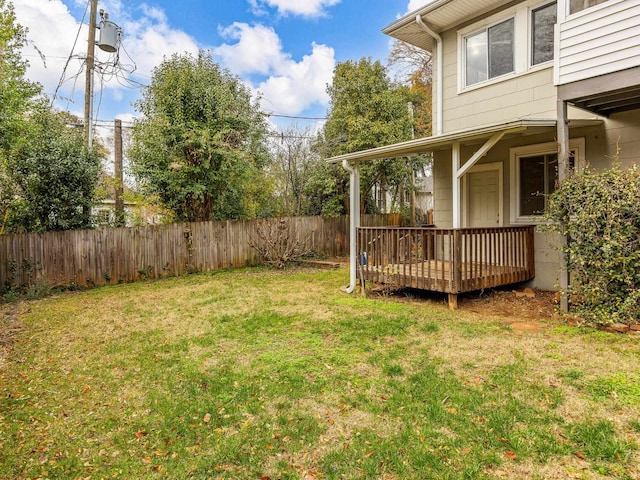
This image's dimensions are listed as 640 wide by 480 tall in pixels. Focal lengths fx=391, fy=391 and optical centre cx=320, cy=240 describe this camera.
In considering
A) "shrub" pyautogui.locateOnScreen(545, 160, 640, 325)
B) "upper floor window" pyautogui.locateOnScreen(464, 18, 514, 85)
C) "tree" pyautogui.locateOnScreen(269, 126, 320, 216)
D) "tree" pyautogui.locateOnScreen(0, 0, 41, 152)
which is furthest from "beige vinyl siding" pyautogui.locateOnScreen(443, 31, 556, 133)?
"tree" pyautogui.locateOnScreen(0, 0, 41, 152)

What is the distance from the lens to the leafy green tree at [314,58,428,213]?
14.2m

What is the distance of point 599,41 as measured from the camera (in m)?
5.22

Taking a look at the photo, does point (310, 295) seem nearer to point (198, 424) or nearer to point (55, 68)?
point (198, 424)

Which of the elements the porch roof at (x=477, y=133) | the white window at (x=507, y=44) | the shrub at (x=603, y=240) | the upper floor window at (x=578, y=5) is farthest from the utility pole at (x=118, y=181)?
the upper floor window at (x=578, y=5)

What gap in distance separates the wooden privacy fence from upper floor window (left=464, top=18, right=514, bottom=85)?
6915 millimetres

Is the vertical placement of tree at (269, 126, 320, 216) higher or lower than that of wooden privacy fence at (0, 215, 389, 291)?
higher

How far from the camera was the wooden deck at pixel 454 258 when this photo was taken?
6297 mm

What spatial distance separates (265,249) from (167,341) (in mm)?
6898

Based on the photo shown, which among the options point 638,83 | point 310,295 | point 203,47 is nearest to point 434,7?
point 638,83

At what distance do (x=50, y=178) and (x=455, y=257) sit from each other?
872 cm

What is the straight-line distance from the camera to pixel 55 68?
11.6 metres

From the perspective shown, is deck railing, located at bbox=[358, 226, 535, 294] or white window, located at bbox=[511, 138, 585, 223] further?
white window, located at bbox=[511, 138, 585, 223]

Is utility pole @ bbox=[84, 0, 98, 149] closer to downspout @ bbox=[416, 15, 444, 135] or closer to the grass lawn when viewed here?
the grass lawn

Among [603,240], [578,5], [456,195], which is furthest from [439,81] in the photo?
[603,240]
